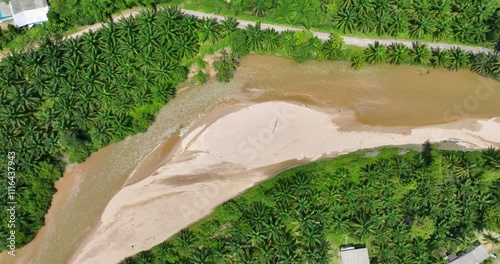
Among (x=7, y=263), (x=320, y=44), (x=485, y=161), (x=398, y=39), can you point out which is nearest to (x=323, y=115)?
(x=320, y=44)

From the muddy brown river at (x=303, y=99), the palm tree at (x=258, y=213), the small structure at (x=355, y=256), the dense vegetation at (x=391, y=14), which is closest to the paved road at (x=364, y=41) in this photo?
the dense vegetation at (x=391, y=14)

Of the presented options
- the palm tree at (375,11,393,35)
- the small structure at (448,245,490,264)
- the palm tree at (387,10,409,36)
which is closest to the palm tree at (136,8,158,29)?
the palm tree at (375,11,393,35)

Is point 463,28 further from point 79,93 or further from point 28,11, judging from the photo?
point 28,11

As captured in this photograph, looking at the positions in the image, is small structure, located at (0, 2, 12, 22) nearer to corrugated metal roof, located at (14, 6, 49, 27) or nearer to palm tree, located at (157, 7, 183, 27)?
corrugated metal roof, located at (14, 6, 49, 27)

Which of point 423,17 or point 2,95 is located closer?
point 2,95

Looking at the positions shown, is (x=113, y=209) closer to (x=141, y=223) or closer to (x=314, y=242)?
(x=141, y=223)

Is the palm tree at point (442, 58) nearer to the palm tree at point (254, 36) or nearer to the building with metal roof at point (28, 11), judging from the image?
the palm tree at point (254, 36)
